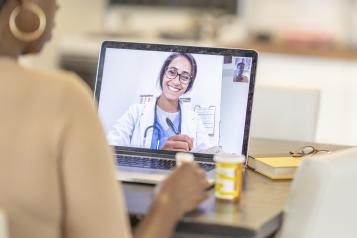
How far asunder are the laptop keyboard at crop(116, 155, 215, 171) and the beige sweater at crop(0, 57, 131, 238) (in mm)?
549

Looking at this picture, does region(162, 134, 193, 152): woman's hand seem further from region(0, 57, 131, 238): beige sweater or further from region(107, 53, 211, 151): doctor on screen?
region(0, 57, 131, 238): beige sweater

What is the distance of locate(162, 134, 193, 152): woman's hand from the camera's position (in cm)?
181

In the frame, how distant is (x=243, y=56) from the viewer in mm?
1832

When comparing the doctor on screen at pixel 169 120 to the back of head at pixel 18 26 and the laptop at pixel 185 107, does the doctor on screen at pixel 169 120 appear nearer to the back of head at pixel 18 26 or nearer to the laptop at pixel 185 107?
the laptop at pixel 185 107

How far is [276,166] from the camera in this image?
176 cm

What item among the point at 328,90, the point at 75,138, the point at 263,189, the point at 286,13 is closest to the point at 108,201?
the point at 75,138

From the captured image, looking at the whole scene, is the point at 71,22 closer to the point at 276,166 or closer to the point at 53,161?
the point at 276,166

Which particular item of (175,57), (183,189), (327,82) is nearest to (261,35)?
(327,82)

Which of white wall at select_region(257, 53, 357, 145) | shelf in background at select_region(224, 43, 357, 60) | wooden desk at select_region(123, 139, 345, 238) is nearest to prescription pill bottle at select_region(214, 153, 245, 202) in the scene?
wooden desk at select_region(123, 139, 345, 238)

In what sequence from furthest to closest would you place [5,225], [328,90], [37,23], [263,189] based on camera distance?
1. [328,90]
2. [263,189]
3. [37,23]
4. [5,225]

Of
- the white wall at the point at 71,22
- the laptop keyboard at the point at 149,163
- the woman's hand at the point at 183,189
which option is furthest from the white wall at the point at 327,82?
the woman's hand at the point at 183,189

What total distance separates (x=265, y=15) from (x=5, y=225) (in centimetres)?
471

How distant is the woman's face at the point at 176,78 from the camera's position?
5.98ft

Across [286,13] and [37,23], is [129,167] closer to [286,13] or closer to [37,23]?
[37,23]
